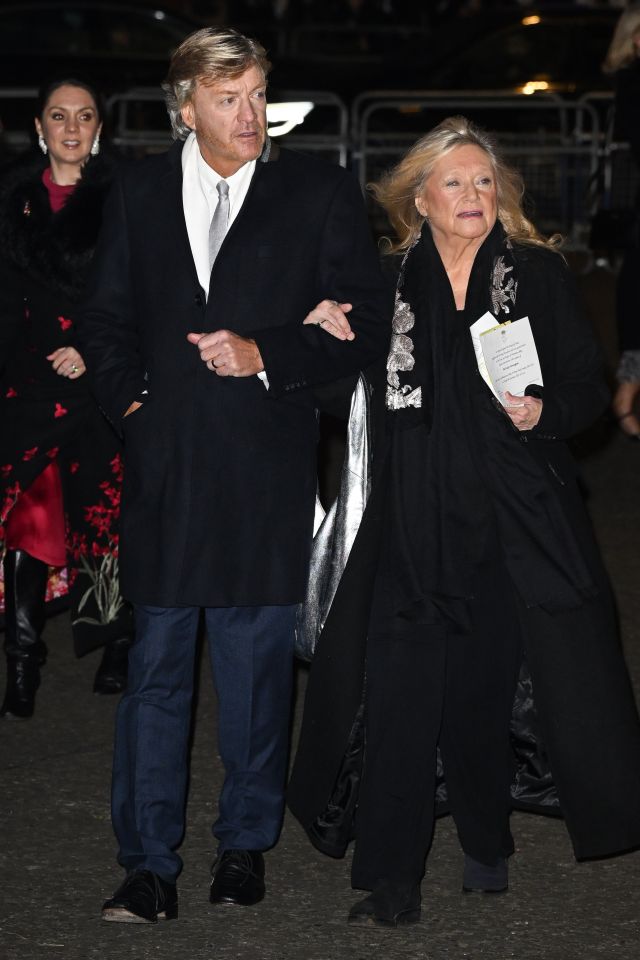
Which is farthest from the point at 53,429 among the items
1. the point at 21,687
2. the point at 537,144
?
the point at 537,144

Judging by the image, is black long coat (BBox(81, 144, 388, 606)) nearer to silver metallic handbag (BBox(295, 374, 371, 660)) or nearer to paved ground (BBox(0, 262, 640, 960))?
silver metallic handbag (BBox(295, 374, 371, 660))

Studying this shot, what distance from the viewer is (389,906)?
4270 millimetres

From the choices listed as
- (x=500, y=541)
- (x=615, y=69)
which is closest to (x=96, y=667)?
(x=500, y=541)

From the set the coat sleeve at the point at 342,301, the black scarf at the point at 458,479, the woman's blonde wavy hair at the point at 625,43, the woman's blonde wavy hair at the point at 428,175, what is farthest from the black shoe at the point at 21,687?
the woman's blonde wavy hair at the point at 625,43

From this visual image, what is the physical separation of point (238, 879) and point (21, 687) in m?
1.76

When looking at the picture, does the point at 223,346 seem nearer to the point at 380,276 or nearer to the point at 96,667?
the point at 380,276

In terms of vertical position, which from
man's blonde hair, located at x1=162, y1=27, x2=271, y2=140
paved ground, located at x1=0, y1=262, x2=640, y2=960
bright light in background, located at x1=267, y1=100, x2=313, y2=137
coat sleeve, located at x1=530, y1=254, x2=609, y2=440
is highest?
bright light in background, located at x1=267, y1=100, x2=313, y2=137

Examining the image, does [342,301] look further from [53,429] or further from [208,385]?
[53,429]

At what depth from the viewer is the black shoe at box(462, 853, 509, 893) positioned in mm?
4477

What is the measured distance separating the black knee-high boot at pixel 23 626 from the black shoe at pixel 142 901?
1678mm

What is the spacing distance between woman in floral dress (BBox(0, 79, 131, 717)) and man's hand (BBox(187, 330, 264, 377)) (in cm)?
177

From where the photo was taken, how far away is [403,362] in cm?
423

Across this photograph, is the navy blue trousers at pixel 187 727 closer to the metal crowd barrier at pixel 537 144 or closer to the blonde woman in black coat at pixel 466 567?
the blonde woman in black coat at pixel 466 567

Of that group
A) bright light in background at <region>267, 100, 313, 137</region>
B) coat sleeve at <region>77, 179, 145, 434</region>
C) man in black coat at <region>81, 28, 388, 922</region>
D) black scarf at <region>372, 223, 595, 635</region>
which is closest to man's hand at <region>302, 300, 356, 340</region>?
man in black coat at <region>81, 28, 388, 922</region>
